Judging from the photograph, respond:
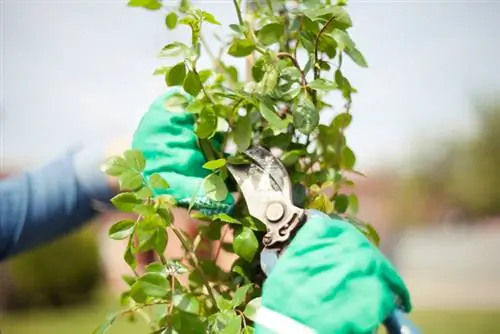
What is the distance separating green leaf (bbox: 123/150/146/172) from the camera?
43cm

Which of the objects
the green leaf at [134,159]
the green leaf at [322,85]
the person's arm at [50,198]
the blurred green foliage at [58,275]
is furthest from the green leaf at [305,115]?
the blurred green foliage at [58,275]

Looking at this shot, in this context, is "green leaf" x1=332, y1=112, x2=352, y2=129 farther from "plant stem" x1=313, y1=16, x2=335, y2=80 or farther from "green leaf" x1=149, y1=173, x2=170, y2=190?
"green leaf" x1=149, y1=173, x2=170, y2=190

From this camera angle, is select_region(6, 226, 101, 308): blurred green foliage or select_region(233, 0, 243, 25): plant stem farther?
select_region(6, 226, 101, 308): blurred green foliage

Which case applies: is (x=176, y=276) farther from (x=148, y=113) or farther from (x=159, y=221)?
(x=148, y=113)

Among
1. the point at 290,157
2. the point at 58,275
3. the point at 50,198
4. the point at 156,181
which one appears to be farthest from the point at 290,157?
the point at 58,275

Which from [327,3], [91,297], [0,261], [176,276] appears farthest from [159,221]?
[91,297]

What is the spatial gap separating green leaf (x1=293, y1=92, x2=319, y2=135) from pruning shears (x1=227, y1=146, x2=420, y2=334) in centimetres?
3

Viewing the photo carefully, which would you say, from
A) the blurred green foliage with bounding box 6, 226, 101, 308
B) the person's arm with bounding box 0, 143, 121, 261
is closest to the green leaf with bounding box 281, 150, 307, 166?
the person's arm with bounding box 0, 143, 121, 261

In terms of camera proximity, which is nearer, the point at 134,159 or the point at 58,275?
the point at 134,159

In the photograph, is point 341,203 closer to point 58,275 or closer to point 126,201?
point 126,201

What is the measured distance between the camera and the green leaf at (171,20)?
17.5 inches

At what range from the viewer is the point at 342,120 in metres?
0.50

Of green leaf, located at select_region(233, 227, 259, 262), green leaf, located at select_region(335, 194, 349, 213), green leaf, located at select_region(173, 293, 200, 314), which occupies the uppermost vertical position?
green leaf, located at select_region(233, 227, 259, 262)

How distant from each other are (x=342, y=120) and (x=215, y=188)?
137 millimetres
